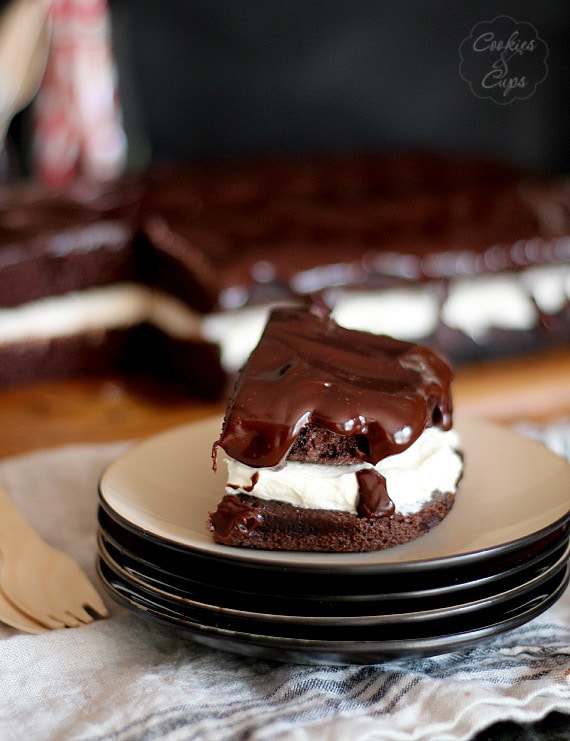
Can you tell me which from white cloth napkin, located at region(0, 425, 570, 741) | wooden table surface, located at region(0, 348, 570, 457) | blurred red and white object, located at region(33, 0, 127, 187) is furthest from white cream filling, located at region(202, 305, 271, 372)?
white cloth napkin, located at region(0, 425, 570, 741)

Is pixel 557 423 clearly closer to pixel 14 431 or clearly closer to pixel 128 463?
pixel 128 463

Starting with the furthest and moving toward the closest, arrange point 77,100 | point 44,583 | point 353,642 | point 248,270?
point 77,100
point 248,270
point 44,583
point 353,642

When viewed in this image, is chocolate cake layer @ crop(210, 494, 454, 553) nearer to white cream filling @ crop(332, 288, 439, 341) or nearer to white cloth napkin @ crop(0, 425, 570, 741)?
white cloth napkin @ crop(0, 425, 570, 741)

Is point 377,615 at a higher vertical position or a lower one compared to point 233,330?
higher

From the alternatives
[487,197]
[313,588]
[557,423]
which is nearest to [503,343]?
[487,197]

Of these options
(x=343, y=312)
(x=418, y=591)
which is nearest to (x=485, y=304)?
(x=343, y=312)

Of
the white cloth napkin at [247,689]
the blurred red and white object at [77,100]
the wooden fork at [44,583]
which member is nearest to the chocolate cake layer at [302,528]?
the white cloth napkin at [247,689]

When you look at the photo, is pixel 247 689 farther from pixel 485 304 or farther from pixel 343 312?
pixel 485 304
